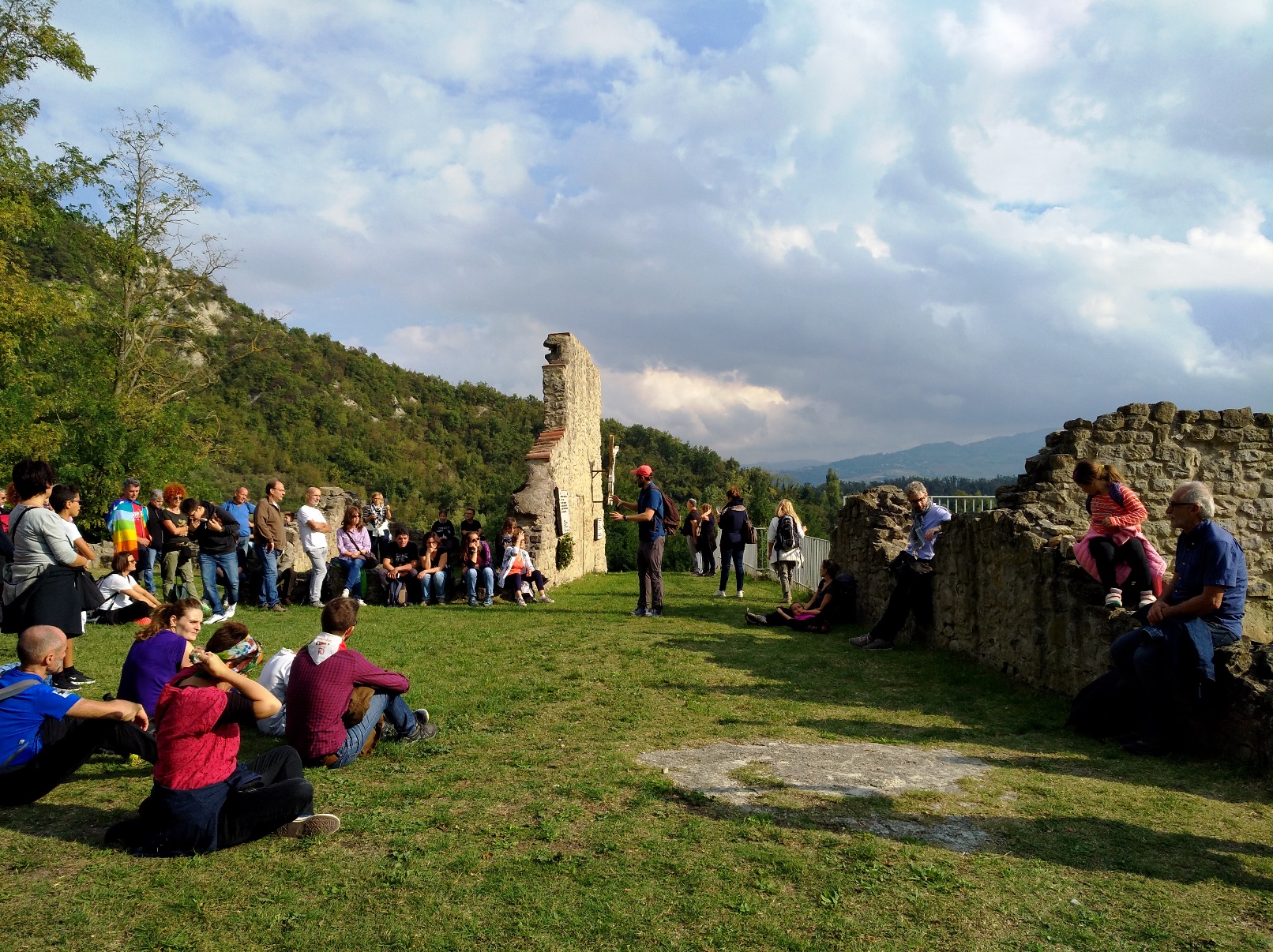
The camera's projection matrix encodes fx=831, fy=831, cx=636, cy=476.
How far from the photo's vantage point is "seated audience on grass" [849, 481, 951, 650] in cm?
862

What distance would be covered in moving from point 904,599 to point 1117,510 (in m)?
2.42

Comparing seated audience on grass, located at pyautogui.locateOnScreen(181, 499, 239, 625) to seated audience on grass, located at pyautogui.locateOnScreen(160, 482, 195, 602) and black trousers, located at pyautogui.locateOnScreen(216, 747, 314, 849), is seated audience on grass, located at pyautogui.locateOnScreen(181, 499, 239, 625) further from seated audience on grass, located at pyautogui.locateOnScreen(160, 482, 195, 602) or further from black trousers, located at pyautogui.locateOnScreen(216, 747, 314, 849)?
black trousers, located at pyautogui.locateOnScreen(216, 747, 314, 849)

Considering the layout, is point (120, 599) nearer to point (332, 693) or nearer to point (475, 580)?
point (475, 580)

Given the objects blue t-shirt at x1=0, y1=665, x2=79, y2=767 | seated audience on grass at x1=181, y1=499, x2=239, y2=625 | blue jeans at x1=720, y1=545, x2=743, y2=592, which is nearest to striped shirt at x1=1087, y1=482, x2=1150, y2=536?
blue jeans at x1=720, y1=545, x2=743, y2=592

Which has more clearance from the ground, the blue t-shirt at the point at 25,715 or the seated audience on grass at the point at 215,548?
the seated audience on grass at the point at 215,548

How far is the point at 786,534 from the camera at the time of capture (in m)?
12.1

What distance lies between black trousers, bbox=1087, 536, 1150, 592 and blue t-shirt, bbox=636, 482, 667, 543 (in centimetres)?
532

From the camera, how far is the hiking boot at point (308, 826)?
12.1ft

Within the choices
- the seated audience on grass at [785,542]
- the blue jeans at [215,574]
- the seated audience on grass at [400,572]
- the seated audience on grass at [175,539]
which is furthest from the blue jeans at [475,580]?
the seated audience on grass at [785,542]

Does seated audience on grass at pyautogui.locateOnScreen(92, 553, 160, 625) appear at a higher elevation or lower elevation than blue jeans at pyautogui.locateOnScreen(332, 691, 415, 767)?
higher

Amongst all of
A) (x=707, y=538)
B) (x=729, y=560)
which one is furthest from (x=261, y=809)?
(x=707, y=538)

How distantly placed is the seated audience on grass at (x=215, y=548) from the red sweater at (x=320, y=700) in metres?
5.87

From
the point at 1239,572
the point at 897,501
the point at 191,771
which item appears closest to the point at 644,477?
the point at 897,501

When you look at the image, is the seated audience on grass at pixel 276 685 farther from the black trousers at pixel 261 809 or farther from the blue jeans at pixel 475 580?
the blue jeans at pixel 475 580
